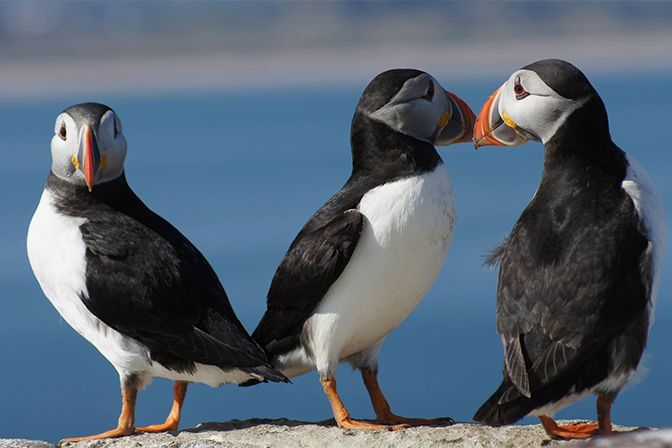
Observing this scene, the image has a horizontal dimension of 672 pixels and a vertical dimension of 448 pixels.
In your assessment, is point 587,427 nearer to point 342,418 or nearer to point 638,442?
point 342,418

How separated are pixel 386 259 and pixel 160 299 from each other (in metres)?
1.07

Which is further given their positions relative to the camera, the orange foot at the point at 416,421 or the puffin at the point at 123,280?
the orange foot at the point at 416,421

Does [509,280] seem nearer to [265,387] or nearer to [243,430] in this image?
[243,430]

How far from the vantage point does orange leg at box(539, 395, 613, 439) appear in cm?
637

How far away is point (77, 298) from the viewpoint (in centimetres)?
682

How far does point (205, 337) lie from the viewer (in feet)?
22.0

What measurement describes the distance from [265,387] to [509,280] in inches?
280

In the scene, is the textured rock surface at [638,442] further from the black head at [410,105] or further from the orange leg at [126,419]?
the orange leg at [126,419]

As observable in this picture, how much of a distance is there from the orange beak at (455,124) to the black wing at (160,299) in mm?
1325

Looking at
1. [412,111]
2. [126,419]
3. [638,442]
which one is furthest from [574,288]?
[126,419]

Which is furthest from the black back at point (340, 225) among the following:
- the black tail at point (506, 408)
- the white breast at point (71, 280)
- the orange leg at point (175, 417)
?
the black tail at point (506, 408)

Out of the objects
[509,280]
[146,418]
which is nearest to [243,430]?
[509,280]

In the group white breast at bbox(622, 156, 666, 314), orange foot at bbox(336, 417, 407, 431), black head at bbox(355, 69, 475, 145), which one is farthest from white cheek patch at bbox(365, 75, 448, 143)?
orange foot at bbox(336, 417, 407, 431)

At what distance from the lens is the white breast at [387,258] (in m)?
6.84
